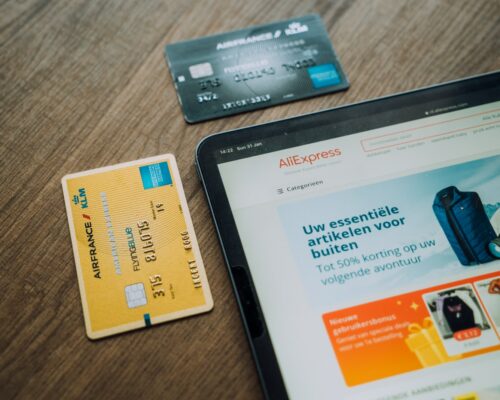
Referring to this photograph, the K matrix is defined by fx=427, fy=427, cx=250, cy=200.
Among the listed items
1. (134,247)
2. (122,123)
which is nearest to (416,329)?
(134,247)

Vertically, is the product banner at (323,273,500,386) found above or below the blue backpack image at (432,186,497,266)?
below

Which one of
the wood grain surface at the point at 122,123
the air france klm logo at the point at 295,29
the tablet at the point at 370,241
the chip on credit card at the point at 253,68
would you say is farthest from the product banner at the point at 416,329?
the air france klm logo at the point at 295,29

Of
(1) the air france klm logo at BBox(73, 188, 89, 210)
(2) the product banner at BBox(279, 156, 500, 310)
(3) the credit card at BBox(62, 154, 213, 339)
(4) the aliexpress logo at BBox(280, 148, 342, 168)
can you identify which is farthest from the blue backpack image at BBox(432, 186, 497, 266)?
(1) the air france klm logo at BBox(73, 188, 89, 210)

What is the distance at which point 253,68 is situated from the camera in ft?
2.07

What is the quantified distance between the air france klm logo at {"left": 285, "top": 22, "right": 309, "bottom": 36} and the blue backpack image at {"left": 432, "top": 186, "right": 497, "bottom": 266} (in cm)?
33

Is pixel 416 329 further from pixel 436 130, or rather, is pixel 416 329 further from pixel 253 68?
pixel 253 68

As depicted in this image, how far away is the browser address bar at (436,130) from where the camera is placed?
55 centimetres

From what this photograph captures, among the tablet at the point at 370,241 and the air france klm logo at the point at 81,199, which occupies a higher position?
the air france klm logo at the point at 81,199

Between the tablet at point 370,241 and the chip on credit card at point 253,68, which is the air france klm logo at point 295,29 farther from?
the tablet at point 370,241

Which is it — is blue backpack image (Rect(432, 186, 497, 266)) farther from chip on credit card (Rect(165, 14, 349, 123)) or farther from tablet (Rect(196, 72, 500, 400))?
chip on credit card (Rect(165, 14, 349, 123))

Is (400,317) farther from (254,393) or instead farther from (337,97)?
(337,97)

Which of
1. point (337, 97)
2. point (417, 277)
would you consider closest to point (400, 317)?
point (417, 277)

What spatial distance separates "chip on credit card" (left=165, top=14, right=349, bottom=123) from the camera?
24.0 inches

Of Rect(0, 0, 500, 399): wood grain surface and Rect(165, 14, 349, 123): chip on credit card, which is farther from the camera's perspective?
Rect(165, 14, 349, 123): chip on credit card
